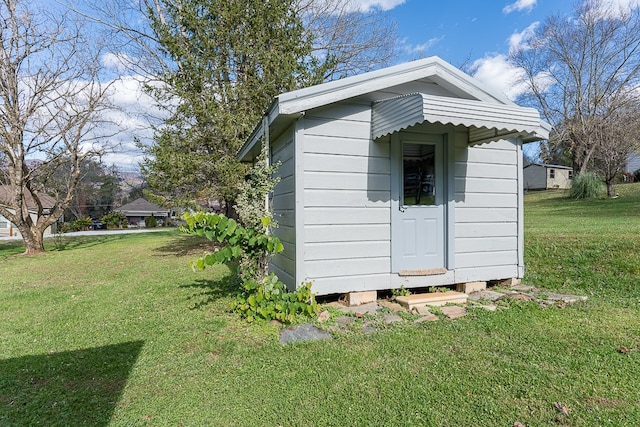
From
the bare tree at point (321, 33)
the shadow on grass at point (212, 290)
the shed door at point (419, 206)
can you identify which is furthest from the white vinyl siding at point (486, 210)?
the bare tree at point (321, 33)

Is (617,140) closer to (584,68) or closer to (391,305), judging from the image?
(584,68)

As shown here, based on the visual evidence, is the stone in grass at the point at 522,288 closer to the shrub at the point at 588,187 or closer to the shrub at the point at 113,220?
the shrub at the point at 588,187

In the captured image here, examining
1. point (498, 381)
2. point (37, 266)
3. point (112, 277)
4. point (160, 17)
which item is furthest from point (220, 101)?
point (498, 381)

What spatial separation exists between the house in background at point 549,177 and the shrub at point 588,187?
1489 cm

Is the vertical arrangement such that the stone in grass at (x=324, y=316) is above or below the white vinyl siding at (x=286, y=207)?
below

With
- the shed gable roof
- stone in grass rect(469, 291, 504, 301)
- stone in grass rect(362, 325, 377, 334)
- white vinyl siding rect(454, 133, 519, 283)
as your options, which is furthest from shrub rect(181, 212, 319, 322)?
white vinyl siding rect(454, 133, 519, 283)

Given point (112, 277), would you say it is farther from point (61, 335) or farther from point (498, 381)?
point (498, 381)

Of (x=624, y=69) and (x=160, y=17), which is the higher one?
(x=624, y=69)

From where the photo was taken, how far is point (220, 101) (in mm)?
9695

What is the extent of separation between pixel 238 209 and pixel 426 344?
2540mm

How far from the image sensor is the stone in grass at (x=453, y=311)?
157 inches

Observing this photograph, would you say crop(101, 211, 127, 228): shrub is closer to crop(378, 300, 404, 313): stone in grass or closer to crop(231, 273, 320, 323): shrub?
crop(231, 273, 320, 323): shrub

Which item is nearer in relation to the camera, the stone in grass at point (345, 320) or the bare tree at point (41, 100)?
the stone in grass at point (345, 320)

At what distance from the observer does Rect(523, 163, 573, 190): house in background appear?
30.8 meters
